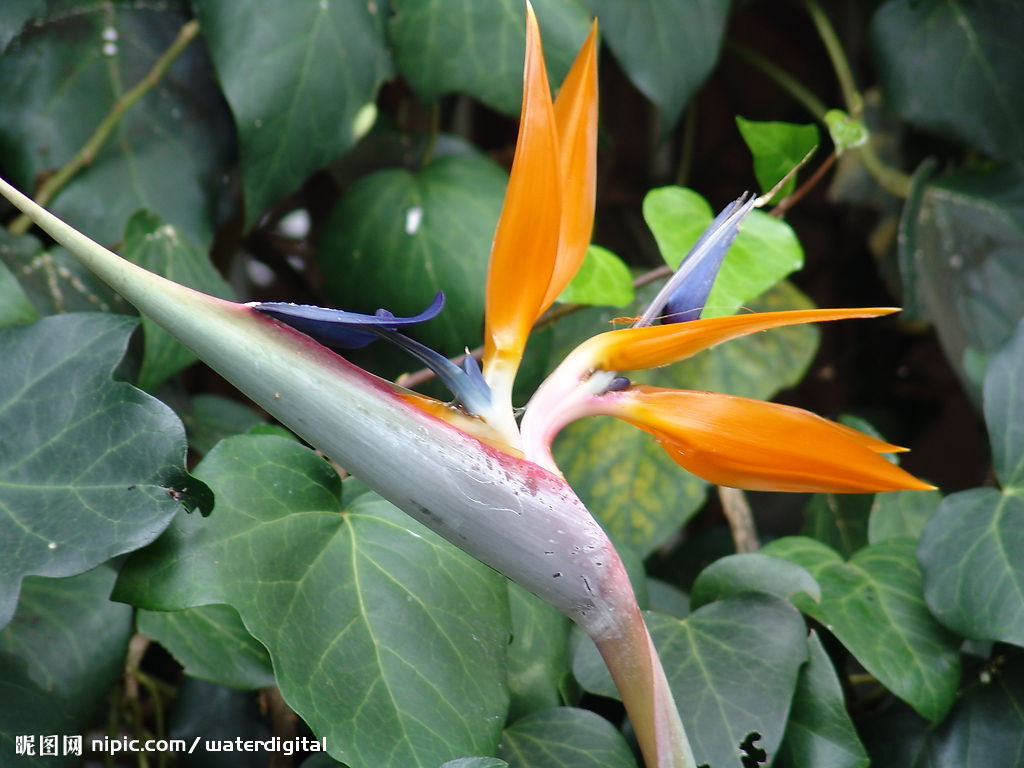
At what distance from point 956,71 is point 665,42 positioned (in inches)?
12.1

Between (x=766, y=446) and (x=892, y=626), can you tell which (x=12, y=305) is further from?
(x=892, y=626)

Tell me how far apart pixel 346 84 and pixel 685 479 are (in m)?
0.39

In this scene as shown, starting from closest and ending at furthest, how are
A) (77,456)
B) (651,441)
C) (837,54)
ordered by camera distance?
(77,456), (651,441), (837,54)

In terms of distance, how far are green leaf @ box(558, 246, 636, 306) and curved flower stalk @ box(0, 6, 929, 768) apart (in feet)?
0.59

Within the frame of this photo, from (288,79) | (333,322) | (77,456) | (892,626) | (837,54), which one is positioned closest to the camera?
(333,322)

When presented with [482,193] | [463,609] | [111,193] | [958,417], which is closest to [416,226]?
[482,193]

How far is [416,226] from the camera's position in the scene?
28.5 inches

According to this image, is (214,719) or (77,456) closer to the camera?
(77,456)

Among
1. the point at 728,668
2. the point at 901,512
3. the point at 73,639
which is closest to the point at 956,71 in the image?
the point at 901,512

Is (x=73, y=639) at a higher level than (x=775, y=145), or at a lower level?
lower

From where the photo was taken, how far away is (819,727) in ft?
1.65

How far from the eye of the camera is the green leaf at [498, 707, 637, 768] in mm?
485

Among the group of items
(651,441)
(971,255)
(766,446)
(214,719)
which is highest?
(766,446)

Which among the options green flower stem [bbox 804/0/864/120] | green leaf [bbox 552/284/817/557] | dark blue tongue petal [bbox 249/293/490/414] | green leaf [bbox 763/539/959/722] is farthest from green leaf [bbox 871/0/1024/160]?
dark blue tongue petal [bbox 249/293/490/414]
